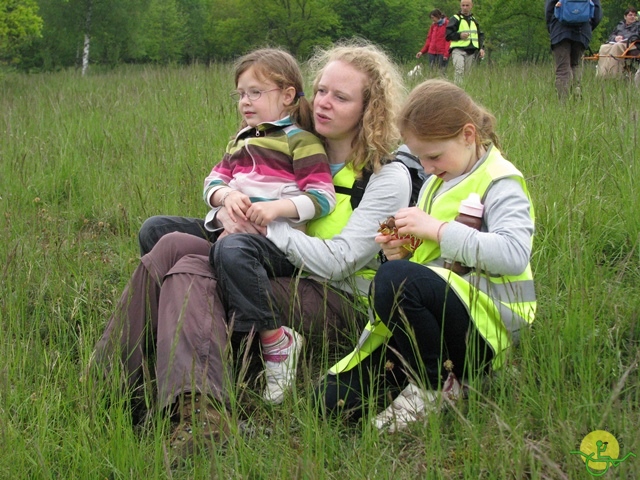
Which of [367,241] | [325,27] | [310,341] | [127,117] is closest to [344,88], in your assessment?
[367,241]

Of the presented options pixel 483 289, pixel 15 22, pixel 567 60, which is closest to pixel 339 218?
pixel 483 289

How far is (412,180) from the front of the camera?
2.83 metres

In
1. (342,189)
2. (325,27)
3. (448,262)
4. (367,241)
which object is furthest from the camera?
(325,27)

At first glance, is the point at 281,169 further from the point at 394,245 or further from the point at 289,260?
the point at 394,245

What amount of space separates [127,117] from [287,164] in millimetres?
3680

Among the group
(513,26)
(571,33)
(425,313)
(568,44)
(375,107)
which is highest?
(513,26)

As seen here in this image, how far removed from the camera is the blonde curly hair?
2691mm

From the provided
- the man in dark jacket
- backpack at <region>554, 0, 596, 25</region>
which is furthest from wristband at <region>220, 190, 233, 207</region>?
backpack at <region>554, 0, 596, 25</region>

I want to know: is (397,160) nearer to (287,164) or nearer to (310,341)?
(287,164)

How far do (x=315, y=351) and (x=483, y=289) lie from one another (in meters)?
0.85

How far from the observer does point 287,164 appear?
2.81 metres

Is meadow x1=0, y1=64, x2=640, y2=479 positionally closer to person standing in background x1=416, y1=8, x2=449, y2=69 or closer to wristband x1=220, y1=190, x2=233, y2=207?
wristband x1=220, y1=190, x2=233, y2=207

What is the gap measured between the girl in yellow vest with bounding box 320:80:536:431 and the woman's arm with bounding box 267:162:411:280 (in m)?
0.22

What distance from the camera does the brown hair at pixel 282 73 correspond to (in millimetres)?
2869
